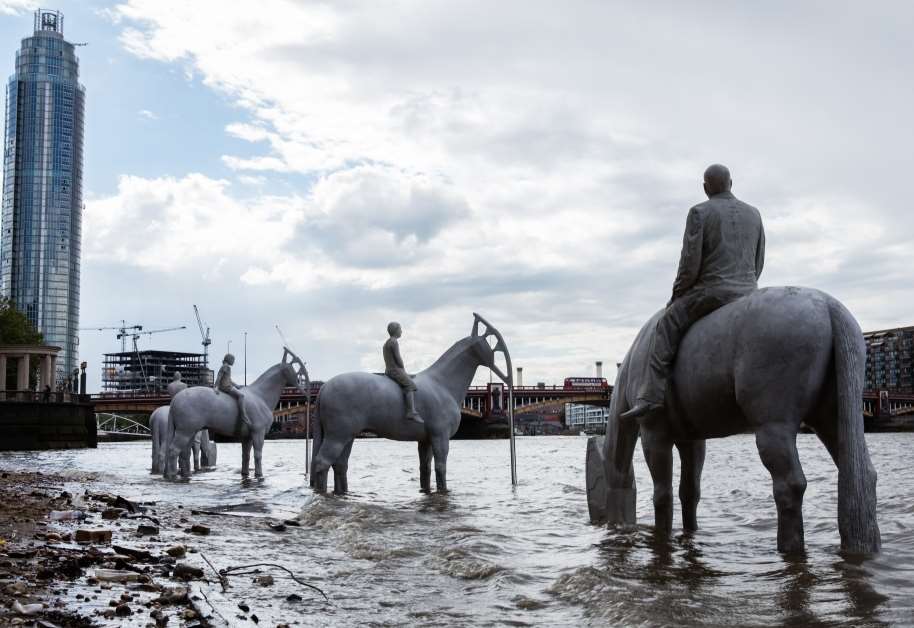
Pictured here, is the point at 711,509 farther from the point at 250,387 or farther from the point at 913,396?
the point at 913,396

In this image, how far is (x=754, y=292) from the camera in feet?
23.2

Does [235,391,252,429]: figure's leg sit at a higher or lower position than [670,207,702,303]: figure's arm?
lower

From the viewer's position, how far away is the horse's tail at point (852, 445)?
6480 mm

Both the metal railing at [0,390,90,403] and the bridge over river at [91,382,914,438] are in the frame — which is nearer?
the metal railing at [0,390,90,403]

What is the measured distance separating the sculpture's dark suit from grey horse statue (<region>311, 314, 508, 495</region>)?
7049mm

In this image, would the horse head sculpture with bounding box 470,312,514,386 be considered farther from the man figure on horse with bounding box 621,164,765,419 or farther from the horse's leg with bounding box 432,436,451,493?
the man figure on horse with bounding box 621,164,765,419

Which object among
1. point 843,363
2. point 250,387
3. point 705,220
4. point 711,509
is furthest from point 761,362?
point 250,387

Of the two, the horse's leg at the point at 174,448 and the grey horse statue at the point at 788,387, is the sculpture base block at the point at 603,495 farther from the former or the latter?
the horse's leg at the point at 174,448

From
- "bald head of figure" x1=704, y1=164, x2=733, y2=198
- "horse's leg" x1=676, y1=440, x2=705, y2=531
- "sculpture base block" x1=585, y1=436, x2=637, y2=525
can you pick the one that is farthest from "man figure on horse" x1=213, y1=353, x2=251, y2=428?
"bald head of figure" x1=704, y1=164, x2=733, y2=198

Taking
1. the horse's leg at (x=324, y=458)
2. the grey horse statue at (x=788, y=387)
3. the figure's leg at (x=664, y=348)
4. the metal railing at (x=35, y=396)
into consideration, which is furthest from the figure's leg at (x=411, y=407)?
the metal railing at (x=35, y=396)

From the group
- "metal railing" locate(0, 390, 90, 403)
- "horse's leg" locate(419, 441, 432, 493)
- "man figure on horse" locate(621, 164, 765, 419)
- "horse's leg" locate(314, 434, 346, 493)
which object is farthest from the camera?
"metal railing" locate(0, 390, 90, 403)

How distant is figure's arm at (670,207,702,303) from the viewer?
7562mm

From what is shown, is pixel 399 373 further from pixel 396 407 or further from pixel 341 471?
pixel 341 471

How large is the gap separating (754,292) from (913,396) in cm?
10852
